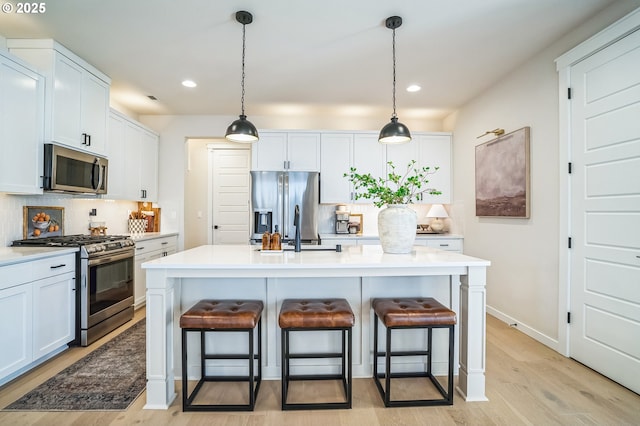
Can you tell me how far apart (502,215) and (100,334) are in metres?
4.34

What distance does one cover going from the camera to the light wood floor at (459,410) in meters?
1.82

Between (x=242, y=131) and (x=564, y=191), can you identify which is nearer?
(x=242, y=131)

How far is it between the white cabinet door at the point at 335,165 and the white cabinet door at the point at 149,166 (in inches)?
98.7

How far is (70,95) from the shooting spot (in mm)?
2994

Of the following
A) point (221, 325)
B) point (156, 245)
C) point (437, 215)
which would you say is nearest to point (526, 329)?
point (437, 215)

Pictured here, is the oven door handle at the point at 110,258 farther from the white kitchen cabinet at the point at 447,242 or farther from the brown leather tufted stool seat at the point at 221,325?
the white kitchen cabinet at the point at 447,242

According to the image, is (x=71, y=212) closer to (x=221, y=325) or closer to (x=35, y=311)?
(x=35, y=311)

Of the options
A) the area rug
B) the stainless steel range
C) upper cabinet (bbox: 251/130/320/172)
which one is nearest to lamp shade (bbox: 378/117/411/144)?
upper cabinet (bbox: 251/130/320/172)

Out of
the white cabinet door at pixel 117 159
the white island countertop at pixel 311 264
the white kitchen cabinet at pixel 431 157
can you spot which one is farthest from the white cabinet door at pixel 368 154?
the white cabinet door at pixel 117 159

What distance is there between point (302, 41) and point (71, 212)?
10.2ft

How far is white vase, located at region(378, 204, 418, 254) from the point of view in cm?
232

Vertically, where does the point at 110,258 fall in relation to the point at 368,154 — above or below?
below

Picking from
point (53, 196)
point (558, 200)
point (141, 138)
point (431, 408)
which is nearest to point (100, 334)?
point (53, 196)

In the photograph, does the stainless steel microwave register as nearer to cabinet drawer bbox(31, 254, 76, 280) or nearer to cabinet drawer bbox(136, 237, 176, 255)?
cabinet drawer bbox(31, 254, 76, 280)
